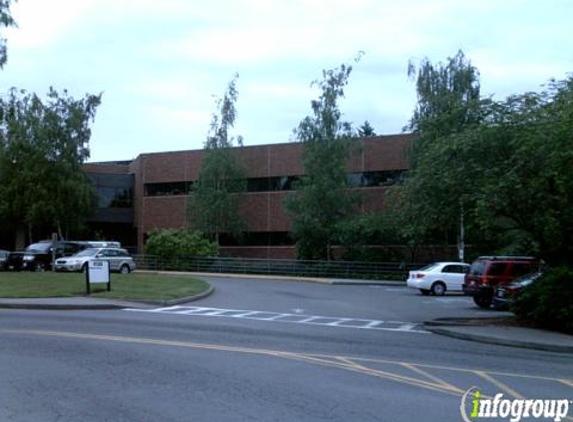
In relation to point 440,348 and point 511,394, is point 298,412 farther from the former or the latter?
point 440,348

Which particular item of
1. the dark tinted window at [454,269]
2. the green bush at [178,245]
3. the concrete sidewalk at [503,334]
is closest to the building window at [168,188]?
the green bush at [178,245]

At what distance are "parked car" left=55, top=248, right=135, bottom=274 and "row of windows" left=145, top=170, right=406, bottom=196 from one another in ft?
37.9

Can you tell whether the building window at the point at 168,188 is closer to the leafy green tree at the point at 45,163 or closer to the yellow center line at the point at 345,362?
the leafy green tree at the point at 45,163

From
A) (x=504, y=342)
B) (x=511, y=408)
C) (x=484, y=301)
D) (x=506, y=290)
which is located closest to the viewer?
(x=511, y=408)

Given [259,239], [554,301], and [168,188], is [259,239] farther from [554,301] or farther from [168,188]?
[554,301]

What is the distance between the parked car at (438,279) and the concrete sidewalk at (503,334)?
1249 cm

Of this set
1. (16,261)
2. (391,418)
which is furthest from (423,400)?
(16,261)

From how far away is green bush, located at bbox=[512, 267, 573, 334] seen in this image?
17119 millimetres

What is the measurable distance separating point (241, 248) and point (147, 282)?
22.5 meters

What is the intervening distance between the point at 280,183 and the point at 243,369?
4101 centimetres

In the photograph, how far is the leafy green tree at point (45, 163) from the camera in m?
48.3

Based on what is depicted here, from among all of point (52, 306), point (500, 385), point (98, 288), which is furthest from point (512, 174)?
point (98, 288)

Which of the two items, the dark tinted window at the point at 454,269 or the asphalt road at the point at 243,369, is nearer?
the asphalt road at the point at 243,369

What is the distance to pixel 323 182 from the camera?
4297cm
